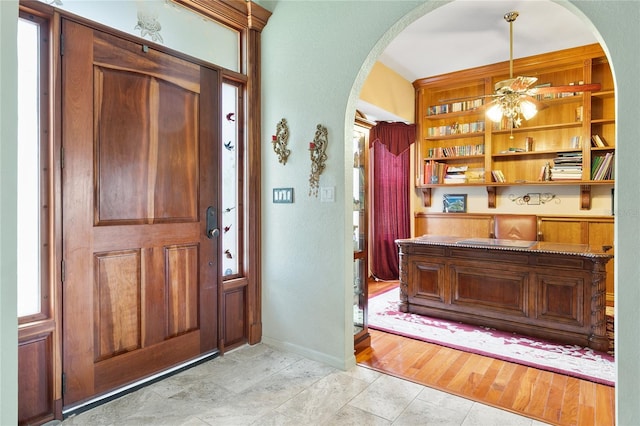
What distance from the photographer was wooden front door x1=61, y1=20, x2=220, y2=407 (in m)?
2.04

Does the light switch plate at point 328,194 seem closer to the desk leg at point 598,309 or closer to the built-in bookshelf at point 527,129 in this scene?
the desk leg at point 598,309

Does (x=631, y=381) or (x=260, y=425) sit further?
(x=260, y=425)

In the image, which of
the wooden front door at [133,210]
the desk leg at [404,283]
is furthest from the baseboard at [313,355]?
the desk leg at [404,283]

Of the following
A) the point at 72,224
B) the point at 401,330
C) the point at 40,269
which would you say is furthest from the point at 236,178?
the point at 401,330

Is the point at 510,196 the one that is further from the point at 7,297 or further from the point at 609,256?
the point at 7,297

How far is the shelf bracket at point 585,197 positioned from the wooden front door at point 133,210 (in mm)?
4386

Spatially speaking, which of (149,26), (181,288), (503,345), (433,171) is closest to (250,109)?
(149,26)

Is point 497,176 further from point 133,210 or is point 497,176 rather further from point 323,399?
point 133,210

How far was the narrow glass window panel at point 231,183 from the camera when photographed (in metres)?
2.84

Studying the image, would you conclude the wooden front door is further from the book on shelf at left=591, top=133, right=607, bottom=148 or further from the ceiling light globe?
the book on shelf at left=591, top=133, right=607, bottom=148

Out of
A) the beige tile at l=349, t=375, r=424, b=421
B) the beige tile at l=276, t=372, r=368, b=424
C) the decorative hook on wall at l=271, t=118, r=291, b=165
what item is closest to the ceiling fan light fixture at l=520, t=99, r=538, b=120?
the decorative hook on wall at l=271, t=118, r=291, b=165

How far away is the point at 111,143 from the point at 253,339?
70.9 inches

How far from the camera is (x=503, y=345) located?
9.86ft

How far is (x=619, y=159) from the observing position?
1.64 m
